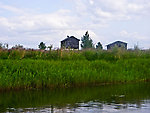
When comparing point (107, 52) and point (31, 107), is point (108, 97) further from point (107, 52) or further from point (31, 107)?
point (107, 52)

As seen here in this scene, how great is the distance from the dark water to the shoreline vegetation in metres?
0.74

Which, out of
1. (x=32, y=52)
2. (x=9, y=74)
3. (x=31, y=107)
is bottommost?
(x=31, y=107)

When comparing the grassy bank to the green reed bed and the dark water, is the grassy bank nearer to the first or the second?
the dark water

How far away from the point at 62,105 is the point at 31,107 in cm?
119

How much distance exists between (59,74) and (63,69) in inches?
52.2

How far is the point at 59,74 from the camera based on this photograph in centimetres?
1581

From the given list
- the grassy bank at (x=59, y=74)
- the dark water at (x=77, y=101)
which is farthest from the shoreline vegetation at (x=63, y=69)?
the dark water at (x=77, y=101)

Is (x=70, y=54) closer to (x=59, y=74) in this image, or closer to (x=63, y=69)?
(x=63, y=69)

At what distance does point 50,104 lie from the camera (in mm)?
11188

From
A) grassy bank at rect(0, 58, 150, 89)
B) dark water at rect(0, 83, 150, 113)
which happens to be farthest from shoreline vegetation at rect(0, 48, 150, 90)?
dark water at rect(0, 83, 150, 113)

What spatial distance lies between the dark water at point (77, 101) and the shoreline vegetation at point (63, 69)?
0.74 metres

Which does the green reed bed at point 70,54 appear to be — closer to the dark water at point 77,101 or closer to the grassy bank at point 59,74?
the grassy bank at point 59,74

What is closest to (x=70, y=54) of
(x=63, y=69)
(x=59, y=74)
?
(x=63, y=69)

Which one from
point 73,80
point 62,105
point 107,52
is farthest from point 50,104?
point 107,52
